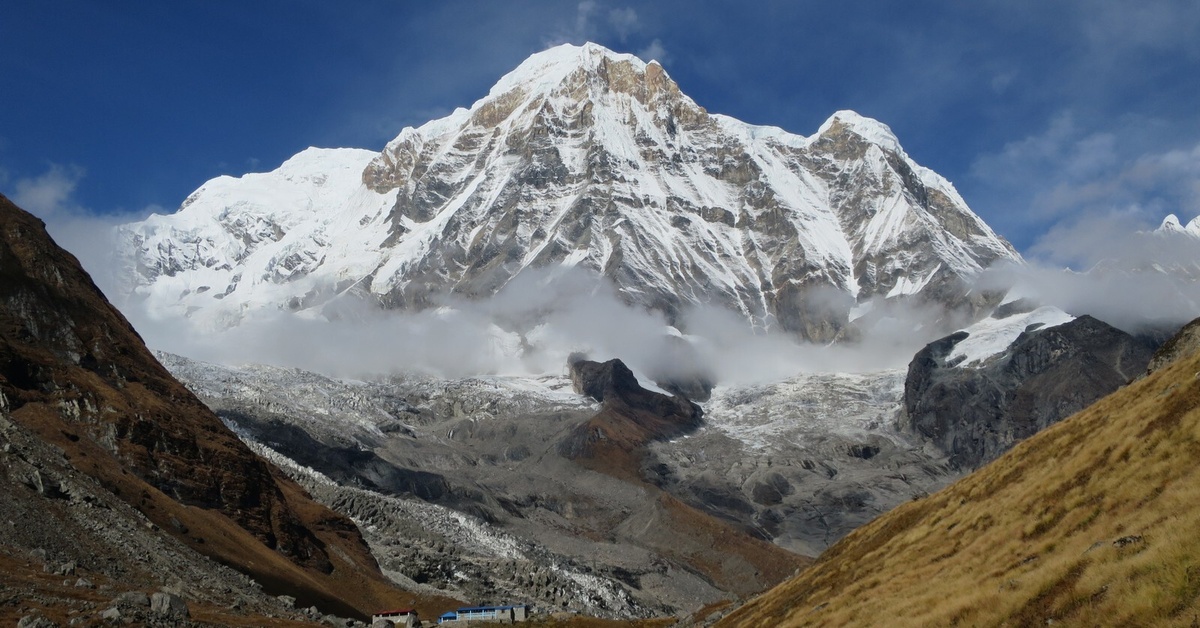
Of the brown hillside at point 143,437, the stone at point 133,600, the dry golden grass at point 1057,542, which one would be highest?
the brown hillside at point 143,437

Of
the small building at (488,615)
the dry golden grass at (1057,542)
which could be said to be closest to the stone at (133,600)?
the dry golden grass at (1057,542)

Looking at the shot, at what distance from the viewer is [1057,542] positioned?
35312mm

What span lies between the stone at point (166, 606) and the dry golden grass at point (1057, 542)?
29.6 m

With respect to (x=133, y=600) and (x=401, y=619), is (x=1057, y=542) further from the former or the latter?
(x=401, y=619)

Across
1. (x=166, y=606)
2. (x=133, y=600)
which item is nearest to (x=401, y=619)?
(x=133, y=600)

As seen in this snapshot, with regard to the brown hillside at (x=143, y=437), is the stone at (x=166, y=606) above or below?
below

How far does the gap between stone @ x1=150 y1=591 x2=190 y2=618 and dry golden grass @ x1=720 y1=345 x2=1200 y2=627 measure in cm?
2956

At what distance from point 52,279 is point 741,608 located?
4219 inches

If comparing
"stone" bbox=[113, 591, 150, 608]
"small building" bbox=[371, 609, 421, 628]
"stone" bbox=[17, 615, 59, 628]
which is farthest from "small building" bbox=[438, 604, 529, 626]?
"stone" bbox=[17, 615, 59, 628]

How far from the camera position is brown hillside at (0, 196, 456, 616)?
102625 millimetres

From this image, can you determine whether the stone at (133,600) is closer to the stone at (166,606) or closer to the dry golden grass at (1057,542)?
the stone at (166,606)

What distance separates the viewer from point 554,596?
525ft

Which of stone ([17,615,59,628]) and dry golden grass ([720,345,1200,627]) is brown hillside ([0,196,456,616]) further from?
dry golden grass ([720,345,1200,627])

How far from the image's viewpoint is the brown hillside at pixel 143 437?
102625mm
